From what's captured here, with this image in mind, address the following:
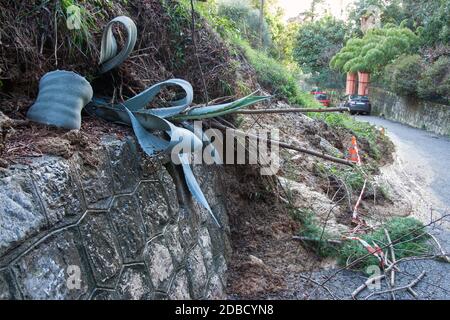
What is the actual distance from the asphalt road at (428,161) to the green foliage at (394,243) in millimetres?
2391

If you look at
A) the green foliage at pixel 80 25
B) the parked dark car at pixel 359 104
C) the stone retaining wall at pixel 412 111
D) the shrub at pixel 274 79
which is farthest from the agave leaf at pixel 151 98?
the parked dark car at pixel 359 104

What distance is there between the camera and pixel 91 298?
5.63 ft

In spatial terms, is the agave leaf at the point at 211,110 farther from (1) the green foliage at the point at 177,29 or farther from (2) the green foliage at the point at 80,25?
(1) the green foliage at the point at 177,29

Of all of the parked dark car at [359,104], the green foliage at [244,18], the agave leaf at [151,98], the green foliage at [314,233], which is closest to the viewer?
the agave leaf at [151,98]

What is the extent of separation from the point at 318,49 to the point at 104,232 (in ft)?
91.5

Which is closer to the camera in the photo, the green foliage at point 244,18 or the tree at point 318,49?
the green foliage at point 244,18

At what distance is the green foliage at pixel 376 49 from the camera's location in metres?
21.0

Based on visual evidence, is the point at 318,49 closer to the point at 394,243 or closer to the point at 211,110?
A: the point at 394,243

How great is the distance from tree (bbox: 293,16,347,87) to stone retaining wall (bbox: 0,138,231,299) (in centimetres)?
2650

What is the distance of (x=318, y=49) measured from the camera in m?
27.9

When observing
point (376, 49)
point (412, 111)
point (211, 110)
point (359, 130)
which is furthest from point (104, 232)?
point (376, 49)

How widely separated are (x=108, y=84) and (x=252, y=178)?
1474 millimetres

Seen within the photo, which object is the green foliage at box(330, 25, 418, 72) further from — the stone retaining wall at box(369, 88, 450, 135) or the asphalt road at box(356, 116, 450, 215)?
the asphalt road at box(356, 116, 450, 215)

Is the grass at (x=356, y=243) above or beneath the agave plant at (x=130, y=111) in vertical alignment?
beneath
